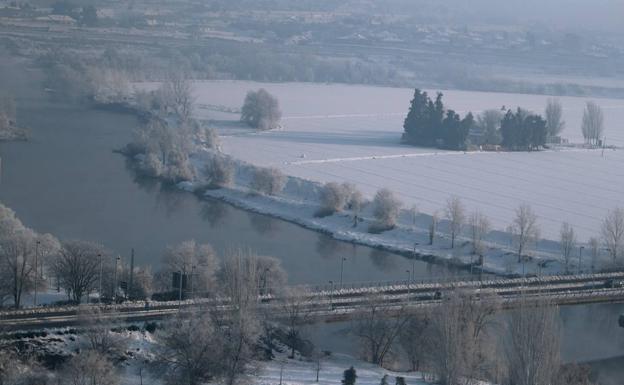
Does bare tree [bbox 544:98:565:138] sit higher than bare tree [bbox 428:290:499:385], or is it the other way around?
bare tree [bbox 544:98:565:138]

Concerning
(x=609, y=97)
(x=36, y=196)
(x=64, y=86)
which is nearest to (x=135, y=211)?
(x=36, y=196)

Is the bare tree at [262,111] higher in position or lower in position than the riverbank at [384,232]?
higher

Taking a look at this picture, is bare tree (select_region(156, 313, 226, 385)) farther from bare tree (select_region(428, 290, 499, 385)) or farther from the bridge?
bare tree (select_region(428, 290, 499, 385))

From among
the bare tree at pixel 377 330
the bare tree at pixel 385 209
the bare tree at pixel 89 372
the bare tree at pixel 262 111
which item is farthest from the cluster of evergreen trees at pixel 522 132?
the bare tree at pixel 89 372

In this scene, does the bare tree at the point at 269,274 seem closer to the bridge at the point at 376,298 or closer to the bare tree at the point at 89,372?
the bridge at the point at 376,298

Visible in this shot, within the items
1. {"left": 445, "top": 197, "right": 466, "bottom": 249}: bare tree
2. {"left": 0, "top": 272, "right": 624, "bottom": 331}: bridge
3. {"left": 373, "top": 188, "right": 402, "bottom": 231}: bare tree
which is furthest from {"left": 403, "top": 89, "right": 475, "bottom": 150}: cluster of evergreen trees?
{"left": 0, "top": 272, "right": 624, "bottom": 331}: bridge
